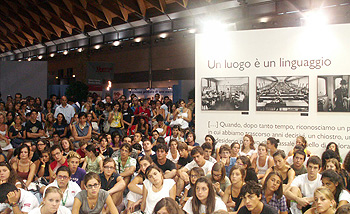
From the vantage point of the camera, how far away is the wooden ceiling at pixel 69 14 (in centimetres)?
1692

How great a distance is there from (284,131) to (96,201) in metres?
4.53

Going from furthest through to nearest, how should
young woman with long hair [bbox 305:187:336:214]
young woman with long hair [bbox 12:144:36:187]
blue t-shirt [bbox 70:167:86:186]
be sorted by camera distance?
young woman with long hair [bbox 12:144:36:187]
blue t-shirt [bbox 70:167:86:186]
young woman with long hair [bbox 305:187:336:214]

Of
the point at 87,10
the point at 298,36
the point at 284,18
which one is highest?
the point at 87,10

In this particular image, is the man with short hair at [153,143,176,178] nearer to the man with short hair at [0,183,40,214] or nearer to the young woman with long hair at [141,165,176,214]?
the young woman with long hair at [141,165,176,214]

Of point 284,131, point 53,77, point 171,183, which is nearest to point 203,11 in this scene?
point 284,131

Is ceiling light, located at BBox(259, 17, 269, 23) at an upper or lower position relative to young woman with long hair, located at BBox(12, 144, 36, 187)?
upper

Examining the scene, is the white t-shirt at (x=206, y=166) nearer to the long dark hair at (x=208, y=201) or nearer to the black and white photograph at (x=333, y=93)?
the long dark hair at (x=208, y=201)

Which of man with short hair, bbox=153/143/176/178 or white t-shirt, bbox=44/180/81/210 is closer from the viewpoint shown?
white t-shirt, bbox=44/180/81/210

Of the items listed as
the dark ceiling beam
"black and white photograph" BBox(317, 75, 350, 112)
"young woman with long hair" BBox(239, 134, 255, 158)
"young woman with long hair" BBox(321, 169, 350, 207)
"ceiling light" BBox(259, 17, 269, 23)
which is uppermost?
the dark ceiling beam

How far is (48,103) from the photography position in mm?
11211

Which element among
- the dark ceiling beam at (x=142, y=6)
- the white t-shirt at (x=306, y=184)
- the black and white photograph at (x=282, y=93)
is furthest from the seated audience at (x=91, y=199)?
the dark ceiling beam at (x=142, y=6)

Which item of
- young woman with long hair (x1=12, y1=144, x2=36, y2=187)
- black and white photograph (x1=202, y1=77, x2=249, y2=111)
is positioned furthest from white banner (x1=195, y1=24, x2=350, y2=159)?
young woman with long hair (x1=12, y1=144, x2=36, y2=187)

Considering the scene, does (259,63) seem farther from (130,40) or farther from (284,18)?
(130,40)

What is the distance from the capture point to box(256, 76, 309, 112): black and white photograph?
7.41 metres
